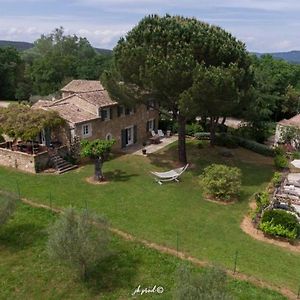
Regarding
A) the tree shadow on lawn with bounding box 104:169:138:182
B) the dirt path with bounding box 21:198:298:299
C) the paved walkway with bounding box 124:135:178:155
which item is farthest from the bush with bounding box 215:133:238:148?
the dirt path with bounding box 21:198:298:299

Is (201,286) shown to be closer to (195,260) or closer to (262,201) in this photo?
(195,260)

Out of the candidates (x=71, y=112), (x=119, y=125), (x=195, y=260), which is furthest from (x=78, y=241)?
(x=119, y=125)

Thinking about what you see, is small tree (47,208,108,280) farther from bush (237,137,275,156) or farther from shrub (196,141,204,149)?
bush (237,137,275,156)

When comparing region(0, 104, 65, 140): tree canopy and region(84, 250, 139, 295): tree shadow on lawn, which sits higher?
region(0, 104, 65, 140): tree canopy

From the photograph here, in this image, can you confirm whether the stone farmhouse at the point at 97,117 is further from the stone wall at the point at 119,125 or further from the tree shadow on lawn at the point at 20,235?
the tree shadow on lawn at the point at 20,235

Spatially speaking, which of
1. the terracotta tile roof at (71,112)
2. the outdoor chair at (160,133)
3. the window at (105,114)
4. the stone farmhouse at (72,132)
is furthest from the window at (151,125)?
the terracotta tile roof at (71,112)

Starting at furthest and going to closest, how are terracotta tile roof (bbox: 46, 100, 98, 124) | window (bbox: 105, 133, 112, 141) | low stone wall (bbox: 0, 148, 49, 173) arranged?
window (bbox: 105, 133, 112, 141)
terracotta tile roof (bbox: 46, 100, 98, 124)
low stone wall (bbox: 0, 148, 49, 173)

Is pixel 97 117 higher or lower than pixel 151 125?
higher
